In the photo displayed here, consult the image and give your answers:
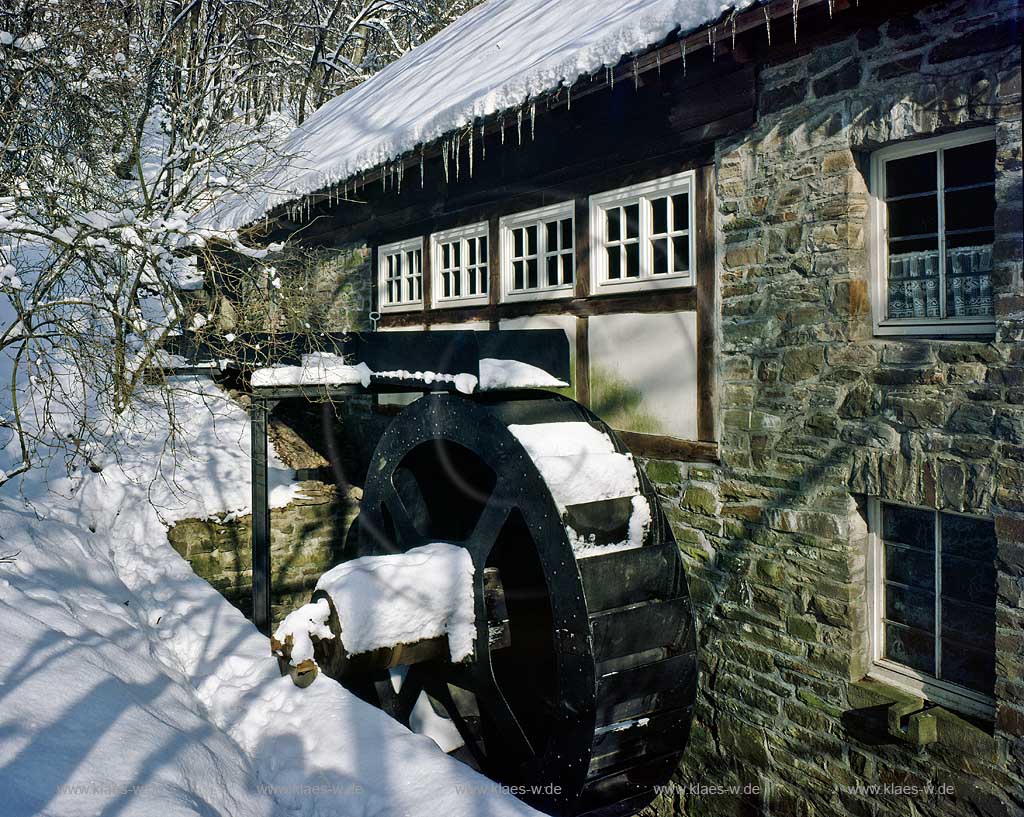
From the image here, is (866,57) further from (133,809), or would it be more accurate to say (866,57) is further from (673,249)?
(133,809)

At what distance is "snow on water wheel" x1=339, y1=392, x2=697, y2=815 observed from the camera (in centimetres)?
398

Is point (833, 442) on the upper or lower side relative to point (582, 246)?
lower

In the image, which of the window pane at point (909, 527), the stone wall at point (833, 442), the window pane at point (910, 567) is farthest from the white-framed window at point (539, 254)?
the window pane at point (910, 567)

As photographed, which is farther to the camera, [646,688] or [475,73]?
[475,73]

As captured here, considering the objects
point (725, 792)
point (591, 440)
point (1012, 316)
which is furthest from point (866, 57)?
point (725, 792)

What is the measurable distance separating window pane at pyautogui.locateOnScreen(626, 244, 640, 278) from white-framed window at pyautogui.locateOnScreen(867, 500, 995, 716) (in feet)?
6.27

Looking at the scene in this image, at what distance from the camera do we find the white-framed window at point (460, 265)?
6.15m

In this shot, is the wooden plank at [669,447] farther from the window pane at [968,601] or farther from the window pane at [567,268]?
the window pane at [968,601]

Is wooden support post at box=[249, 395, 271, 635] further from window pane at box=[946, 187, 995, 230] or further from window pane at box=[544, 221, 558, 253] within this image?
window pane at box=[946, 187, 995, 230]

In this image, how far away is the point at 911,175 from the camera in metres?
3.70

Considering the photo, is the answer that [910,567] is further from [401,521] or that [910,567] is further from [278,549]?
[278,549]

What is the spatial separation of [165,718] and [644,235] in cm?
339

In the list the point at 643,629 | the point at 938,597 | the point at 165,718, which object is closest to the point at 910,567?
the point at 938,597

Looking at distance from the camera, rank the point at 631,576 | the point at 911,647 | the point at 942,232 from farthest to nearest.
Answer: the point at 631,576
the point at 911,647
the point at 942,232
